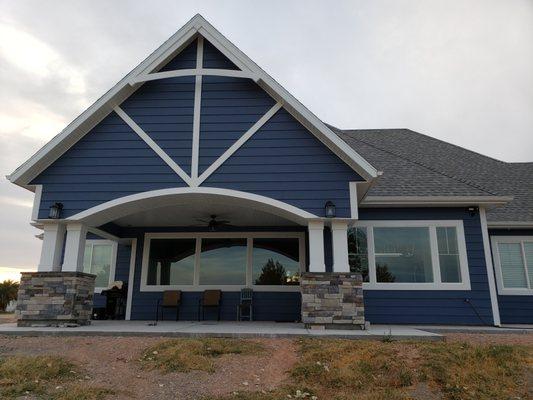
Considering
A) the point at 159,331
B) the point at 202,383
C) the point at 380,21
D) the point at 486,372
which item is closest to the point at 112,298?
the point at 159,331

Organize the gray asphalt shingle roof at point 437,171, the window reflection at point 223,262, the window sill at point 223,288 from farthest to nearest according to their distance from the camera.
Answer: the window reflection at point 223,262 < the window sill at point 223,288 < the gray asphalt shingle roof at point 437,171

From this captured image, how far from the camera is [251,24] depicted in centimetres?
1380

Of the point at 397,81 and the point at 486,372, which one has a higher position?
the point at 397,81

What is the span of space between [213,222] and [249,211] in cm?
108

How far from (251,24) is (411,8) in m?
5.12

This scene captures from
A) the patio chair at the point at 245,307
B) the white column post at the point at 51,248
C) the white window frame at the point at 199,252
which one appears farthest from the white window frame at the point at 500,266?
the white column post at the point at 51,248

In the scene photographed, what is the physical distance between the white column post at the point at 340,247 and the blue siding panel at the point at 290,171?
10.4 inches

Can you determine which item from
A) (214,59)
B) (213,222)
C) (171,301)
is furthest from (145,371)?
(214,59)

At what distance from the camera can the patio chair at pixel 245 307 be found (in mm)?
10341

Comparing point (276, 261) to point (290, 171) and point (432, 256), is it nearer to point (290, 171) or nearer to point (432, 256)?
point (290, 171)

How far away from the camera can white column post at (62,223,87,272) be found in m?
8.31

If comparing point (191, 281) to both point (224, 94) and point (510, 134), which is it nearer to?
point (224, 94)

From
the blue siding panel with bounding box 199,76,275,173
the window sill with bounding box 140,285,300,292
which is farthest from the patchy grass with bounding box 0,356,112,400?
the window sill with bounding box 140,285,300,292

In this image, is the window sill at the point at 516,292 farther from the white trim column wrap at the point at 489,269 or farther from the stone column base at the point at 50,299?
the stone column base at the point at 50,299
